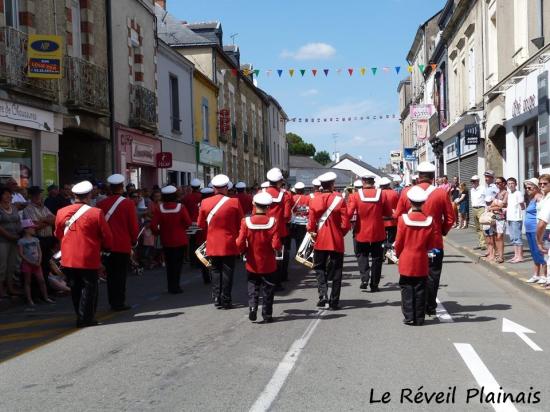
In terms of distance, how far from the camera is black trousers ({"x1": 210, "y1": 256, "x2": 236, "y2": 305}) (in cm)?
896

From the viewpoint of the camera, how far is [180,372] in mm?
5754

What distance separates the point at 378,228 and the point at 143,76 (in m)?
13.5

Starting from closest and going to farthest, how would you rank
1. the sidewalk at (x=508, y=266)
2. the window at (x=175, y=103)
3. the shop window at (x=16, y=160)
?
the sidewalk at (x=508, y=266)
the shop window at (x=16, y=160)
the window at (x=175, y=103)

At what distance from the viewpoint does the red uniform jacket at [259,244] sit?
8.08m

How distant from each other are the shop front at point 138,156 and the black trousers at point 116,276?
10.6 meters

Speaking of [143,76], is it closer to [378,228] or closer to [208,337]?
[378,228]

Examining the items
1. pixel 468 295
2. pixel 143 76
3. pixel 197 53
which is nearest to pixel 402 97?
pixel 197 53

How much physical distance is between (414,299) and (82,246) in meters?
4.07

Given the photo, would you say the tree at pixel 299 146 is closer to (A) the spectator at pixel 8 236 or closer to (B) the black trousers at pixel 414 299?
(A) the spectator at pixel 8 236

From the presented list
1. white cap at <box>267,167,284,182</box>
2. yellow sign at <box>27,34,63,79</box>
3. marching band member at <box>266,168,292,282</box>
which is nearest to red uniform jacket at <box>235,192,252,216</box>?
marching band member at <box>266,168,292,282</box>

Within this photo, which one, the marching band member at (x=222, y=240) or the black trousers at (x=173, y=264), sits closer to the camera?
the marching band member at (x=222, y=240)

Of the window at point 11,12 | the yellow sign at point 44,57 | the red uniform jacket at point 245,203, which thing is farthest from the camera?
the red uniform jacket at point 245,203

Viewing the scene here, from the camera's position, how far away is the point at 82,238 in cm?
806

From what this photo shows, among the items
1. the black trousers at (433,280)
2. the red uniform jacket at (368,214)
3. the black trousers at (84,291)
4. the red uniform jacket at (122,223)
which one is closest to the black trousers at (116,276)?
the red uniform jacket at (122,223)
